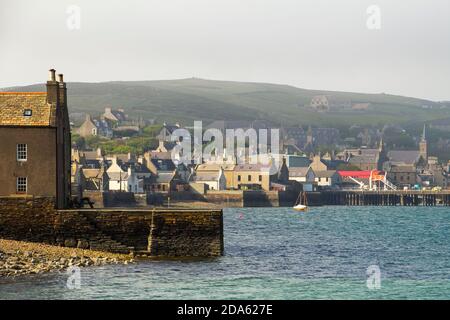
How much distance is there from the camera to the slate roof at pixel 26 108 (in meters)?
54.0

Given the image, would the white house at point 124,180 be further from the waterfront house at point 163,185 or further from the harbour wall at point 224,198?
the harbour wall at point 224,198

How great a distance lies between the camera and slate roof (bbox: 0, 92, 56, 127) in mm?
54000

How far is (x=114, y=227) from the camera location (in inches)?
2056

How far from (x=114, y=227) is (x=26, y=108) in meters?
7.79

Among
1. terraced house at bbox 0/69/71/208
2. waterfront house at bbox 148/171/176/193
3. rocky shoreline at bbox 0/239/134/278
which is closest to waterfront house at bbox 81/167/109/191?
waterfront house at bbox 148/171/176/193

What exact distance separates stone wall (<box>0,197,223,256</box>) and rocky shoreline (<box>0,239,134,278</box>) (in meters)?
0.78

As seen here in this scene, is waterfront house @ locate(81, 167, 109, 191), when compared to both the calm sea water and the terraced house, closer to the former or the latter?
the calm sea water

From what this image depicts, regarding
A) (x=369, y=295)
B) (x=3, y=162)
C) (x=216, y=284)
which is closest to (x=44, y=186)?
(x=3, y=162)

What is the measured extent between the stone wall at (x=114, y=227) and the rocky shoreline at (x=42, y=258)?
78 cm

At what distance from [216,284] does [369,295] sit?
6.29 metres

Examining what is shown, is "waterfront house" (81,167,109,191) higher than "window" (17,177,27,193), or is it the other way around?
"window" (17,177,27,193)

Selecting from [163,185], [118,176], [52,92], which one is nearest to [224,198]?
[163,185]

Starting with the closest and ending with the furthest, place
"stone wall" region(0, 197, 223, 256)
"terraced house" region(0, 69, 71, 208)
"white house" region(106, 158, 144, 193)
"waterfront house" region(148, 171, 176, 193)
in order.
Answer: "stone wall" region(0, 197, 223, 256), "terraced house" region(0, 69, 71, 208), "white house" region(106, 158, 144, 193), "waterfront house" region(148, 171, 176, 193)

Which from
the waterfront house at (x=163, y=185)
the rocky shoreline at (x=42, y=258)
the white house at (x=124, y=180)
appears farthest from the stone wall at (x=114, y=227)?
the waterfront house at (x=163, y=185)
